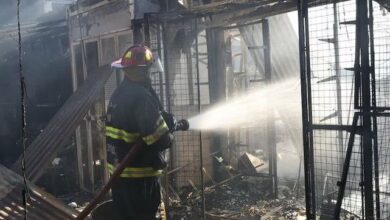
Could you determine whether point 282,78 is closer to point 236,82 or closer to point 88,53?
point 236,82

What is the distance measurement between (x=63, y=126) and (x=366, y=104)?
22.0ft

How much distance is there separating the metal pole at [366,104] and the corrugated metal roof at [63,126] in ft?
18.9

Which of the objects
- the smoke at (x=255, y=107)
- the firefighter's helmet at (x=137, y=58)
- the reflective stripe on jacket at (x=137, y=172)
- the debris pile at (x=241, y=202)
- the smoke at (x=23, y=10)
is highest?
the smoke at (x=23, y=10)

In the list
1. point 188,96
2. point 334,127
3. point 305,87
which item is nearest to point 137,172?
point 305,87

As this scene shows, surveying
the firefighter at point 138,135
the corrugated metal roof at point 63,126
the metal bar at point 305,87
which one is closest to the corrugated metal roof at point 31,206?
the corrugated metal roof at point 63,126

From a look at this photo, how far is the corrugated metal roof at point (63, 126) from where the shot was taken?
844cm

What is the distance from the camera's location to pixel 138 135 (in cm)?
407

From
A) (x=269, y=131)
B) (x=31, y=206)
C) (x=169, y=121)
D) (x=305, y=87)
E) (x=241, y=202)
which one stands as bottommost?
(x=241, y=202)

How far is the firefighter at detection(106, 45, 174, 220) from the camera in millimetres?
4000

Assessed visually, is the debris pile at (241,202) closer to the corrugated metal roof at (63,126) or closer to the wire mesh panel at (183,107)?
the wire mesh panel at (183,107)

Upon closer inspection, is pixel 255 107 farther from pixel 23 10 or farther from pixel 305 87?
pixel 23 10

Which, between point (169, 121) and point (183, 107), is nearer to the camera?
point (169, 121)

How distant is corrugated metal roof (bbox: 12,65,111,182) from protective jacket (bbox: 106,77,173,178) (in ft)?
14.6

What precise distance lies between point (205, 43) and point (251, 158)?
289 cm
